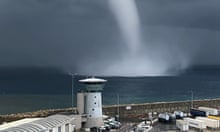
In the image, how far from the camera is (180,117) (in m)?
44.1

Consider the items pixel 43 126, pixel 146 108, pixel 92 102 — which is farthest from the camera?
pixel 146 108

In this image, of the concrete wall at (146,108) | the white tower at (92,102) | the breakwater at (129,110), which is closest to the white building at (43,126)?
the white tower at (92,102)

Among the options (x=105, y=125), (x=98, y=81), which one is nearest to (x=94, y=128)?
(x=105, y=125)

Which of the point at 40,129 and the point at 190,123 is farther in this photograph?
the point at 190,123

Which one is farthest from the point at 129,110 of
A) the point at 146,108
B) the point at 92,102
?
the point at 92,102

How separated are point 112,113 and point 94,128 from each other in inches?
549

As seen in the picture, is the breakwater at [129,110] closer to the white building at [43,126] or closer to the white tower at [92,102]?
the white tower at [92,102]

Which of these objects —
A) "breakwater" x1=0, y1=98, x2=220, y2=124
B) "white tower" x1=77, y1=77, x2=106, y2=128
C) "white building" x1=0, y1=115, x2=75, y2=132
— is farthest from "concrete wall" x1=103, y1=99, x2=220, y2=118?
"white building" x1=0, y1=115, x2=75, y2=132

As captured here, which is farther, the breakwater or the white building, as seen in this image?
the breakwater

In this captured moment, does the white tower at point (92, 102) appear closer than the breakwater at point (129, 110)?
Yes

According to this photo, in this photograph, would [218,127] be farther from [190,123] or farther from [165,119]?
[165,119]

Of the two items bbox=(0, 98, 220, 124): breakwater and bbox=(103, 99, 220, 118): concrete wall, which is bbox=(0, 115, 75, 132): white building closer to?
bbox=(0, 98, 220, 124): breakwater

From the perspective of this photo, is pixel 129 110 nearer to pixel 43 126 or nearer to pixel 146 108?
pixel 146 108

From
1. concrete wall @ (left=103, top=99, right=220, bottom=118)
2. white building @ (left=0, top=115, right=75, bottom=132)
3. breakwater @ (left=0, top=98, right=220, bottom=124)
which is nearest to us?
white building @ (left=0, top=115, right=75, bottom=132)
